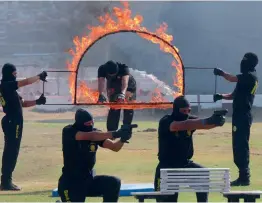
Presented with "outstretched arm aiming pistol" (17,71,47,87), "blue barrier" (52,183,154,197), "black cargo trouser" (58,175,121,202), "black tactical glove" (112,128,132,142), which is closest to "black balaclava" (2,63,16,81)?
"outstretched arm aiming pistol" (17,71,47,87)

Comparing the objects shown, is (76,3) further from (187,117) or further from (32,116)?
(187,117)

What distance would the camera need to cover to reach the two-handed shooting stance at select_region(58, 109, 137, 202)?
11.5 m

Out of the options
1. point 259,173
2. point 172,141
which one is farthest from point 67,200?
point 259,173

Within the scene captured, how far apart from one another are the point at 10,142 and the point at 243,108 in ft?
13.3

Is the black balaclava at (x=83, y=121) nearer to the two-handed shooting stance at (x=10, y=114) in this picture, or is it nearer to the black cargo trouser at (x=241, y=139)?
the two-handed shooting stance at (x=10, y=114)

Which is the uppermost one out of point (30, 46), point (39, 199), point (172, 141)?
point (30, 46)

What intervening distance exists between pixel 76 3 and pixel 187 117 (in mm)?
50259

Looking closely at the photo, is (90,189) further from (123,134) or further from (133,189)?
(133,189)

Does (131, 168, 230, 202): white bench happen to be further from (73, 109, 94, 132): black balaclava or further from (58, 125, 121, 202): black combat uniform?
(73, 109, 94, 132): black balaclava

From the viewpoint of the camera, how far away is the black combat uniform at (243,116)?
50.6ft

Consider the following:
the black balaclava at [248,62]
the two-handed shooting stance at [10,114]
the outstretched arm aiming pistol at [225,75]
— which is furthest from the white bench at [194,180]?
the two-handed shooting stance at [10,114]

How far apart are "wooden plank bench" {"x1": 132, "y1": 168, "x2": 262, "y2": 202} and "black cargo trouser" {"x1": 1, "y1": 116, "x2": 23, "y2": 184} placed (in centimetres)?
481

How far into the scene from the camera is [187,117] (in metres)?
12.4

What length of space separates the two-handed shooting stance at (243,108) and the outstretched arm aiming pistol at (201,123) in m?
3.37
